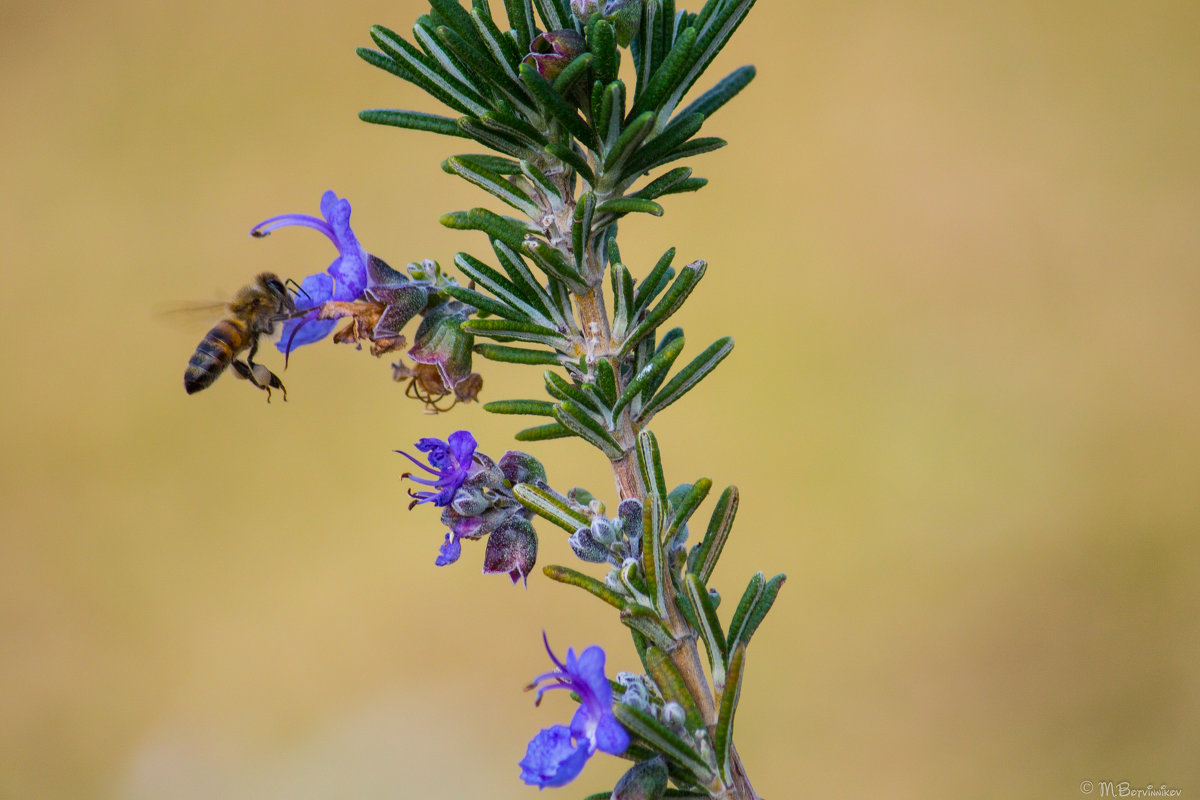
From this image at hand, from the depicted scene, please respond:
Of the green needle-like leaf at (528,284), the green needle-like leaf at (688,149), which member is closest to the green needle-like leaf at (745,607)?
the green needle-like leaf at (528,284)

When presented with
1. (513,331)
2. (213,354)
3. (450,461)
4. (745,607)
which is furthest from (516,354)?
(213,354)

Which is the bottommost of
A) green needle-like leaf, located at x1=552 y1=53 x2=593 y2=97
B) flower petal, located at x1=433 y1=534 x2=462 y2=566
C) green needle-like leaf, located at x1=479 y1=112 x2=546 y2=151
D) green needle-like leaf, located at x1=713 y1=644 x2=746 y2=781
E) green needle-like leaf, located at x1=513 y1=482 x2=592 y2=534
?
green needle-like leaf, located at x1=713 y1=644 x2=746 y2=781

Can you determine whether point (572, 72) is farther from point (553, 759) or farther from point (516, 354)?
point (553, 759)

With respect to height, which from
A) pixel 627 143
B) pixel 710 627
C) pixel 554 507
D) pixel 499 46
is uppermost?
pixel 499 46

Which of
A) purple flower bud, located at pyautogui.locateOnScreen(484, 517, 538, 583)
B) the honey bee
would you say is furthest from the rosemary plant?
the honey bee

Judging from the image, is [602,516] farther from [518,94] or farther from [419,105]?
[419,105]

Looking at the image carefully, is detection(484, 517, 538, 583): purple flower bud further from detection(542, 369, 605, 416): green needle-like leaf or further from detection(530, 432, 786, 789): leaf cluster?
detection(542, 369, 605, 416): green needle-like leaf

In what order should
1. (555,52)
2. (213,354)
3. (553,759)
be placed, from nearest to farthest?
(553,759) → (555,52) → (213,354)
